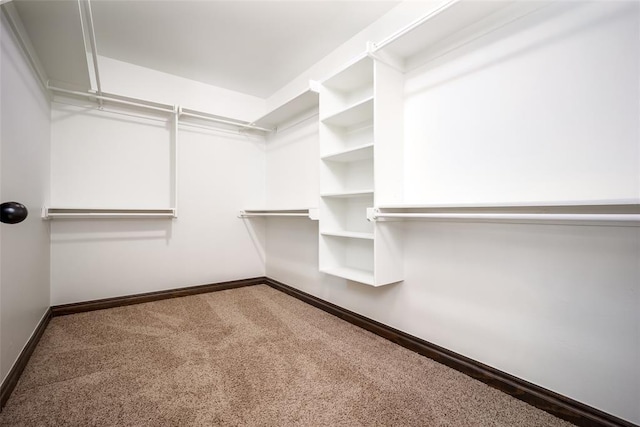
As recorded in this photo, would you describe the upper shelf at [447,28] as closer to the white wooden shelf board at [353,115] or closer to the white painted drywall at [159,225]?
the white wooden shelf board at [353,115]

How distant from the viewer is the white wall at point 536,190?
3.43 feet

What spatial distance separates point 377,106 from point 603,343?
152cm

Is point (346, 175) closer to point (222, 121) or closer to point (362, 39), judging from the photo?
point (362, 39)

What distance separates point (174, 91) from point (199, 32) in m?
0.88

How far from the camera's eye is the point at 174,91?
2.81 m

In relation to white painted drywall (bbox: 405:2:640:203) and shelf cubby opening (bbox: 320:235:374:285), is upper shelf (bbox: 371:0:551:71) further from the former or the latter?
shelf cubby opening (bbox: 320:235:374:285)

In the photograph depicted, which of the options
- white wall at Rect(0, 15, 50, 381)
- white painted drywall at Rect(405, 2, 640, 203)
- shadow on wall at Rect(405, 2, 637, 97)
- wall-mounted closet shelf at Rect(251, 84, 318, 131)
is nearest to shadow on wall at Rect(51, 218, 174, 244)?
white wall at Rect(0, 15, 50, 381)

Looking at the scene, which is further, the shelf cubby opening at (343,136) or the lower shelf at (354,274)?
the shelf cubby opening at (343,136)

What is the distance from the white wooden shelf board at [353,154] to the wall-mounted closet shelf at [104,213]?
1.63 m

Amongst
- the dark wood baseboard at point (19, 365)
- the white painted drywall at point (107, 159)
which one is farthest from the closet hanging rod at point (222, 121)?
the dark wood baseboard at point (19, 365)

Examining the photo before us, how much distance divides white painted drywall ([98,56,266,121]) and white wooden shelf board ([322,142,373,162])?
1.67 m

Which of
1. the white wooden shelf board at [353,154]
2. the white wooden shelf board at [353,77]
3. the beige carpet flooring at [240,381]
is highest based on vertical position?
the white wooden shelf board at [353,77]

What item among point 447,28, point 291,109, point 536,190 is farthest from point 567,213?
point 291,109

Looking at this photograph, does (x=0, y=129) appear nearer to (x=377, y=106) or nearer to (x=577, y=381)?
(x=377, y=106)
